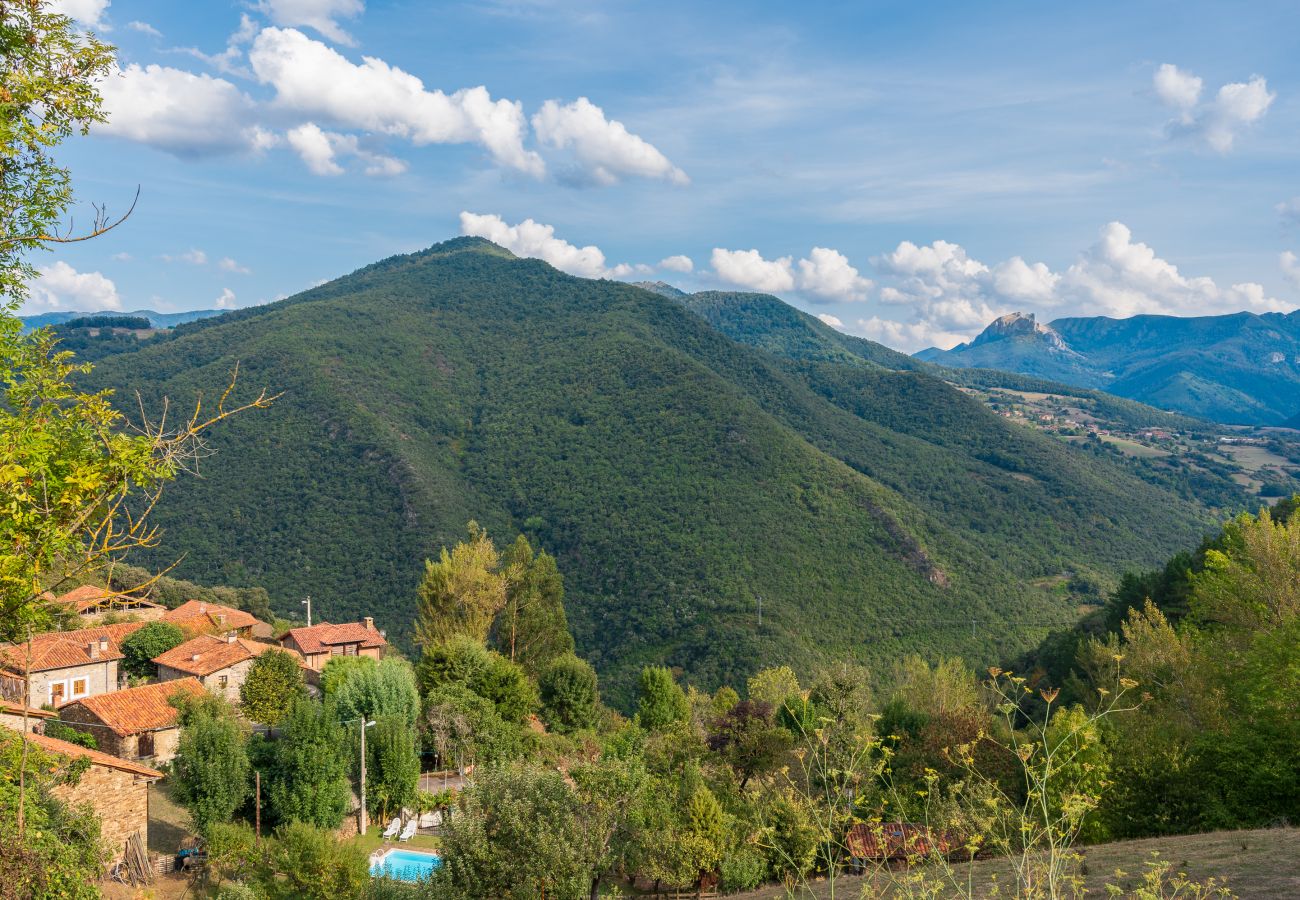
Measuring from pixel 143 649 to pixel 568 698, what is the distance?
69.7ft

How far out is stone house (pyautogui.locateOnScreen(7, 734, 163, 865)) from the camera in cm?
1967

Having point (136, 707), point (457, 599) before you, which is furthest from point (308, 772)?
point (457, 599)

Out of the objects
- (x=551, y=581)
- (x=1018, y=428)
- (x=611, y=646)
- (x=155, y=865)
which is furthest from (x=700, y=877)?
(x=1018, y=428)

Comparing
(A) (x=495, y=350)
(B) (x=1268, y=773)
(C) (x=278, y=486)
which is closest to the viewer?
(B) (x=1268, y=773)

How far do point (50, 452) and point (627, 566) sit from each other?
244 ft

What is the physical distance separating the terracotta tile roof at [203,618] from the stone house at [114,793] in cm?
2202

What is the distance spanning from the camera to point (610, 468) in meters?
100

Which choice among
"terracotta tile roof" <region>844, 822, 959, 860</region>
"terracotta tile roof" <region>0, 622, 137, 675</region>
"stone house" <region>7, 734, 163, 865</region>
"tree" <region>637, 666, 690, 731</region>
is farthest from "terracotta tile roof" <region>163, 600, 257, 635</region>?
"terracotta tile roof" <region>844, 822, 959, 860</region>

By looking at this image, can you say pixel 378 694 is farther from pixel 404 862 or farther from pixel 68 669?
pixel 68 669

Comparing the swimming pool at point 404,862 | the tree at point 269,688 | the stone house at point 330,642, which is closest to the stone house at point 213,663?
the tree at point 269,688

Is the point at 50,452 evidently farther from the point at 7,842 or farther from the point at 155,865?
the point at 155,865

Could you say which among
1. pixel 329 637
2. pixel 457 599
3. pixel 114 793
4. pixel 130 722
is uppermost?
pixel 457 599

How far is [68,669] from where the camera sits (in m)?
32.0

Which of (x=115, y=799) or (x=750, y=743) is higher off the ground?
(x=115, y=799)
